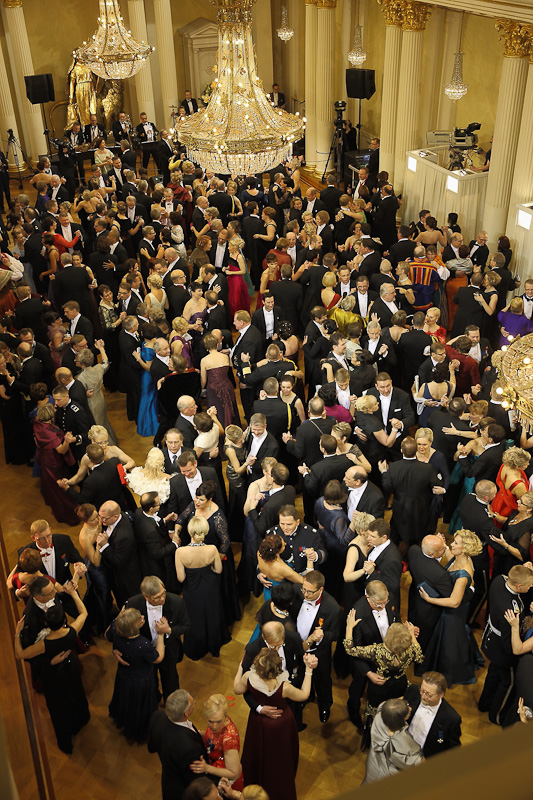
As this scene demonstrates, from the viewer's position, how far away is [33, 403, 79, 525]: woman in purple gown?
6.77 meters

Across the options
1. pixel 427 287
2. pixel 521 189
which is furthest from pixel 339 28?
pixel 427 287

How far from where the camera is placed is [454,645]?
5168 mm

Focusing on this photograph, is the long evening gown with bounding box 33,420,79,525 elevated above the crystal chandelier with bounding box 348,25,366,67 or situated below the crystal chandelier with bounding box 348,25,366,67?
below

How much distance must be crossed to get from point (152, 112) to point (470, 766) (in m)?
20.2

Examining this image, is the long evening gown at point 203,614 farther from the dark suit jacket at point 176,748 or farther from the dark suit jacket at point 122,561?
the dark suit jacket at point 176,748

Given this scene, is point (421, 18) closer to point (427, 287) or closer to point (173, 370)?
point (427, 287)

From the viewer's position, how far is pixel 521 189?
1071cm

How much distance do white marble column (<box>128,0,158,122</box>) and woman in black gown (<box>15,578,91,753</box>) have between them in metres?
15.6

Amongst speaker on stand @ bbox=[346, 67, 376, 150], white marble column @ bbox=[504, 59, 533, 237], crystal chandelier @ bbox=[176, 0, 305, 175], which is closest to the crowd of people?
white marble column @ bbox=[504, 59, 533, 237]

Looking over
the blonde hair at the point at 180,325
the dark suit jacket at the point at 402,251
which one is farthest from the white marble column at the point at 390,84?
the blonde hair at the point at 180,325

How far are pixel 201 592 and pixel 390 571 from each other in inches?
52.2

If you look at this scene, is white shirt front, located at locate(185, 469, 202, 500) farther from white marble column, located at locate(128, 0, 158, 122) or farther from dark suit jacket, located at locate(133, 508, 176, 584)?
white marble column, located at locate(128, 0, 158, 122)

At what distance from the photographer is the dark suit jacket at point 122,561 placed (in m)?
5.34

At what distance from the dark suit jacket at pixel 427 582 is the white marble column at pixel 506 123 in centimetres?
743
